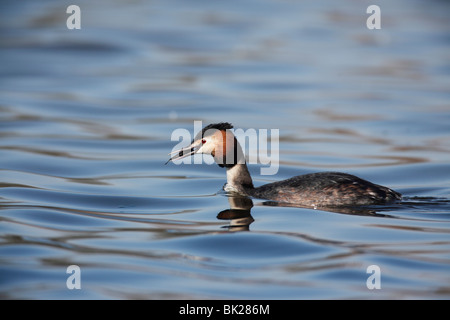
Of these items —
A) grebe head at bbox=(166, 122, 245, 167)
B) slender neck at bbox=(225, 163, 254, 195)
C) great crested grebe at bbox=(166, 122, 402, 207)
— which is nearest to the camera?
great crested grebe at bbox=(166, 122, 402, 207)

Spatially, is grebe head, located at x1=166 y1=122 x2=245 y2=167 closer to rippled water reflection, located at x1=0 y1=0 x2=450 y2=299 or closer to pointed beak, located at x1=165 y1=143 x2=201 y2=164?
pointed beak, located at x1=165 y1=143 x2=201 y2=164

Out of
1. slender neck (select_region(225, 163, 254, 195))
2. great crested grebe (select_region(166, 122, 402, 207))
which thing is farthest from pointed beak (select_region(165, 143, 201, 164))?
slender neck (select_region(225, 163, 254, 195))

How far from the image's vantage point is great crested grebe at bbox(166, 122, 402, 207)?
10422 millimetres

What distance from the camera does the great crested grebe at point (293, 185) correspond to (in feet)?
34.2

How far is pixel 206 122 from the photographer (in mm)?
17344

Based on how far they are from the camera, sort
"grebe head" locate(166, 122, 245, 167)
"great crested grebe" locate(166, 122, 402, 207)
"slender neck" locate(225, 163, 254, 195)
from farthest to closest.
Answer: "slender neck" locate(225, 163, 254, 195), "grebe head" locate(166, 122, 245, 167), "great crested grebe" locate(166, 122, 402, 207)

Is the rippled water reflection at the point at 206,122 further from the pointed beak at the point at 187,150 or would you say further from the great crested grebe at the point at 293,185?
the pointed beak at the point at 187,150

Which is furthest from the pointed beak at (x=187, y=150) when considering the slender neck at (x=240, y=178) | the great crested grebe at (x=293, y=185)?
the slender neck at (x=240, y=178)

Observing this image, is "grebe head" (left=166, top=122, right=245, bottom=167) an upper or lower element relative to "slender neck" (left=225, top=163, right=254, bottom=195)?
upper

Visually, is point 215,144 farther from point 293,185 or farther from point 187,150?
point 293,185

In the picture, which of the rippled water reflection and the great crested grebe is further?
the great crested grebe

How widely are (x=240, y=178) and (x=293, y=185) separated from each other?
2.89 ft
